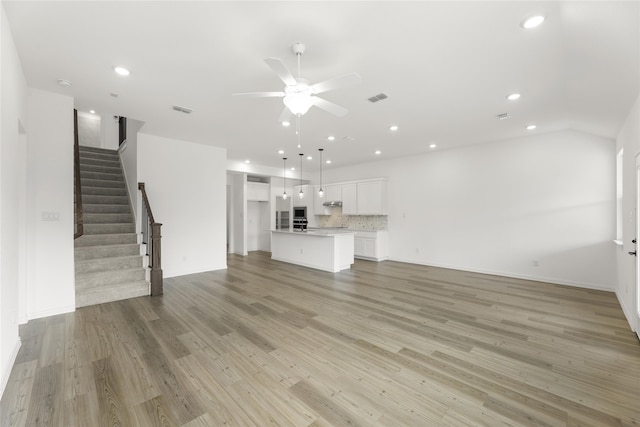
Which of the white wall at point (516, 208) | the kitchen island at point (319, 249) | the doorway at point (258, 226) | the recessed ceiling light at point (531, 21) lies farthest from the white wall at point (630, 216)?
the doorway at point (258, 226)

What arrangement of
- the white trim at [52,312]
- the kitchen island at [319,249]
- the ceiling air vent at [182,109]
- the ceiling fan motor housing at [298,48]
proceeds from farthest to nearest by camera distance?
1. the kitchen island at [319,249]
2. the ceiling air vent at [182,109]
3. the white trim at [52,312]
4. the ceiling fan motor housing at [298,48]

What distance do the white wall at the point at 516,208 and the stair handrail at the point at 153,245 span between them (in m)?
5.91

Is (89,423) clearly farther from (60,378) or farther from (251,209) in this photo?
(251,209)

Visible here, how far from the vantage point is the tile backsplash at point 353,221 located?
8258mm

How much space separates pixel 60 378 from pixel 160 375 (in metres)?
0.84

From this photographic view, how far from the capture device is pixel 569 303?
409 centimetres

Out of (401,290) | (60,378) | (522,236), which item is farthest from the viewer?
(522,236)

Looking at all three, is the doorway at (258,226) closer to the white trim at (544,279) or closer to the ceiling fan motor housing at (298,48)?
the white trim at (544,279)

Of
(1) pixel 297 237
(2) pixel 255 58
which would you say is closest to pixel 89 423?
(2) pixel 255 58

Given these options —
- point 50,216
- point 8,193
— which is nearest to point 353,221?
point 50,216

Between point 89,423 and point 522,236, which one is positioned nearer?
point 89,423

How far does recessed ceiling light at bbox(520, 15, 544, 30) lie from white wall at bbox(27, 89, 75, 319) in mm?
5478

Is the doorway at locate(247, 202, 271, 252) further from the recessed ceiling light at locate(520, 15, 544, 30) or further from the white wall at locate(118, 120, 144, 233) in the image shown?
the recessed ceiling light at locate(520, 15, 544, 30)

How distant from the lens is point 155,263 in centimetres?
459
